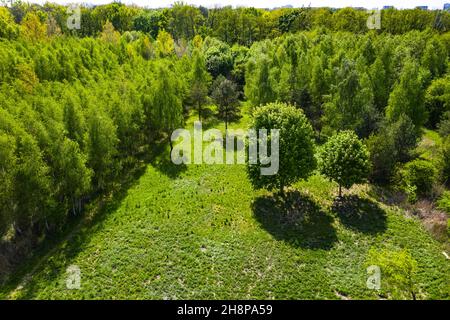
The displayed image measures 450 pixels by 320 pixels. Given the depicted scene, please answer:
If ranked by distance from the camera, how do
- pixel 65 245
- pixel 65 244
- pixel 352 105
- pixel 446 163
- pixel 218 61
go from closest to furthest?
pixel 65 245 < pixel 65 244 < pixel 446 163 < pixel 352 105 < pixel 218 61

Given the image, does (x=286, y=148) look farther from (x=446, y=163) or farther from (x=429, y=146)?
(x=429, y=146)

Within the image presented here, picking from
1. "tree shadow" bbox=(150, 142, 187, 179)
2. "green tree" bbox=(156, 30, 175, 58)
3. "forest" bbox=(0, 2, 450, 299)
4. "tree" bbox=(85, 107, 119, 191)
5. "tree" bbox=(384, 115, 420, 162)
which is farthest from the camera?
"green tree" bbox=(156, 30, 175, 58)

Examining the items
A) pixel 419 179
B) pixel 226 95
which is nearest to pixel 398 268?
pixel 419 179

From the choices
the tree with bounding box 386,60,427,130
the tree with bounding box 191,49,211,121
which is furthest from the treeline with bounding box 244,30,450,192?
the tree with bounding box 191,49,211,121

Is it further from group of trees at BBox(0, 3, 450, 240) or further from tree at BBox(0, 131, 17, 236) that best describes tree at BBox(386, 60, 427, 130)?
tree at BBox(0, 131, 17, 236)

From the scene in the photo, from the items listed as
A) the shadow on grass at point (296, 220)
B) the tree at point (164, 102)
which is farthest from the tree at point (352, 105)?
the tree at point (164, 102)

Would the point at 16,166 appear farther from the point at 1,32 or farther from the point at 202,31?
the point at 202,31

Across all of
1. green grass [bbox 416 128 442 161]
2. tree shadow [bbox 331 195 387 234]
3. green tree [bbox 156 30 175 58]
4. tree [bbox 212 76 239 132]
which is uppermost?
green tree [bbox 156 30 175 58]
